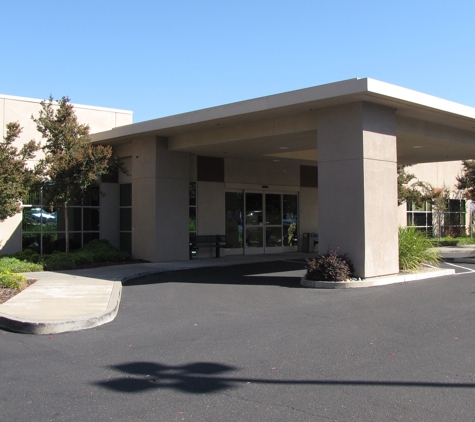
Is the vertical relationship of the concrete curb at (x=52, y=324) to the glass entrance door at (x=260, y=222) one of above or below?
below

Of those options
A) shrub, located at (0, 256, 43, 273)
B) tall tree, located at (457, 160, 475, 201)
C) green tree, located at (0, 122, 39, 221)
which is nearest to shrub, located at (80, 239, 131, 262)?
shrub, located at (0, 256, 43, 273)

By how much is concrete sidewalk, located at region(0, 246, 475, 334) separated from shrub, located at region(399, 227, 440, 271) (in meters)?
0.78

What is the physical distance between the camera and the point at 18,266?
52.1ft

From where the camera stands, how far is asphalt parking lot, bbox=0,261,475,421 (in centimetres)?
504

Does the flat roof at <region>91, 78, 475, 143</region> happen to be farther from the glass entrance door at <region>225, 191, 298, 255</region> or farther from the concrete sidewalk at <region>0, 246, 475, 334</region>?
the glass entrance door at <region>225, 191, 298, 255</region>

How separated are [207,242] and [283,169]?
5.22 m

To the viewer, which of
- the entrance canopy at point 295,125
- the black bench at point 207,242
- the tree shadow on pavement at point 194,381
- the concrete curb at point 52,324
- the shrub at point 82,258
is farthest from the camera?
the black bench at point 207,242

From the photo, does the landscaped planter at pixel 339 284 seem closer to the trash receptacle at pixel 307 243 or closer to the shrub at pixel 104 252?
the shrub at pixel 104 252

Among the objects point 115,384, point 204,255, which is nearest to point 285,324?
point 115,384

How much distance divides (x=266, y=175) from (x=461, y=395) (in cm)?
1785

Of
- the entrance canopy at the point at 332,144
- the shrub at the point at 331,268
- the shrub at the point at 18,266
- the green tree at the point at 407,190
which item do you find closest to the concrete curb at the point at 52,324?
the shrub at the point at 331,268

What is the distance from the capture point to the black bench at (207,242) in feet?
66.0

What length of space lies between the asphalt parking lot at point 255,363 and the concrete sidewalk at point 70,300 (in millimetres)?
282

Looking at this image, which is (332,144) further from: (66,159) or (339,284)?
(66,159)
